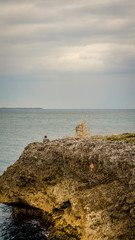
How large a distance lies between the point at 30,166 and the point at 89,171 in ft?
10.2

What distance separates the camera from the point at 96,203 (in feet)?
32.1

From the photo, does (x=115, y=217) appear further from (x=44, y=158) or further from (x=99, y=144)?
(x=44, y=158)

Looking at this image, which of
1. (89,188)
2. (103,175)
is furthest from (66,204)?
(103,175)

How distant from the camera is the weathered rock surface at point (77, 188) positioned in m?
9.23

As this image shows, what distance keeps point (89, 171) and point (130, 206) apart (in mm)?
2318

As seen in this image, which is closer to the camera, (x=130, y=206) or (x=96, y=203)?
(x=130, y=206)

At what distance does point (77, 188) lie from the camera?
1076cm

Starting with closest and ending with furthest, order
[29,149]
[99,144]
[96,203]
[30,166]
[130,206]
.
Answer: [130,206]
[96,203]
[99,144]
[30,166]
[29,149]

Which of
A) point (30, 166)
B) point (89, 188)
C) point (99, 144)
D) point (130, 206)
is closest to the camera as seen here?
point (130, 206)

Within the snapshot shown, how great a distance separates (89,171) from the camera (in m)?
10.8

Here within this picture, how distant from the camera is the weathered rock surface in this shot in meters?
9.23

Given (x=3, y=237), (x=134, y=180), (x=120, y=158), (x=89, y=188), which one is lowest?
(x=3, y=237)

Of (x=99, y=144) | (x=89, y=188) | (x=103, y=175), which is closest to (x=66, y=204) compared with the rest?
(x=89, y=188)

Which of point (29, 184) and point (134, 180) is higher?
point (134, 180)
